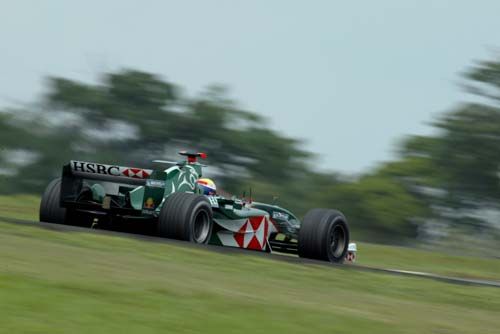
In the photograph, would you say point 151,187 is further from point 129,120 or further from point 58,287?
point 129,120

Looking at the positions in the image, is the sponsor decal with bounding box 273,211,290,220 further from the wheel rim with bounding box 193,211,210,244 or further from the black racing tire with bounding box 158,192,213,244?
the black racing tire with bounding box 158,192,213,244

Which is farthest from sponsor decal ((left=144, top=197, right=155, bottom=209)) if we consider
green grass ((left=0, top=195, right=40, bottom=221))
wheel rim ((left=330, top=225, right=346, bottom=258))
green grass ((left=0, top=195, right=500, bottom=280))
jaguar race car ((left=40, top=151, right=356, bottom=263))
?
green grass ((left=0, top=195, right=500, bottom=280))

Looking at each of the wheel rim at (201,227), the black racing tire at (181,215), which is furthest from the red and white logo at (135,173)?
the wheel rim at (201,227)

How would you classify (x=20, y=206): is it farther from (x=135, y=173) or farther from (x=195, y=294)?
(x=195, y=294)

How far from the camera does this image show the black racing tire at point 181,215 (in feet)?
50.2

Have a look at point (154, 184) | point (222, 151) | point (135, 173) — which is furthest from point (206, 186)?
point (222, 151)

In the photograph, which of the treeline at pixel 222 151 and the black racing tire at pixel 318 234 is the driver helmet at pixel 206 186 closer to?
the black racing tire at pixel 318 234

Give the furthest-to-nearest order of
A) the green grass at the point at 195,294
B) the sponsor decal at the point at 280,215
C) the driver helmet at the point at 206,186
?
1. the sponsor decal at the point at 280,215
2. the driver helmet at the point at 206,186
3. the green grass at the point at 195,294

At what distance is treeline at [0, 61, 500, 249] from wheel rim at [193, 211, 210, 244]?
40.7 meters

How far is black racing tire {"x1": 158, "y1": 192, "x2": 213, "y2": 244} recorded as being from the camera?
1530 centimetres

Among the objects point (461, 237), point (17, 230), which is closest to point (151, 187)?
point (17, 230)

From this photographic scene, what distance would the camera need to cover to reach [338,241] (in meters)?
17.3

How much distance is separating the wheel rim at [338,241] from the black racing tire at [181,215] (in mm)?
2489

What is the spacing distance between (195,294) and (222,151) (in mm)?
52226
